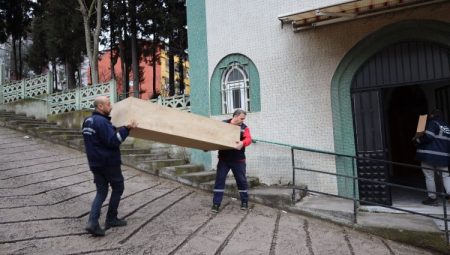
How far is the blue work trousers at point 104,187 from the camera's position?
4.23 metres

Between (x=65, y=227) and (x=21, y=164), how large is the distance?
399 cm

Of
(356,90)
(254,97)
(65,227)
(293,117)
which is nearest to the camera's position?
(65,227)

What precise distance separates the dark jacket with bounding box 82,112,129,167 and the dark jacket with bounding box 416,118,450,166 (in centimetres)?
505

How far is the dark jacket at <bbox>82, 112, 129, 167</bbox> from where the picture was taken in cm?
417

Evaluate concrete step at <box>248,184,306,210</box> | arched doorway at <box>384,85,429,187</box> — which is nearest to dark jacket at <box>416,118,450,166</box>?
concrete step at <box>248,184,306,210</box>

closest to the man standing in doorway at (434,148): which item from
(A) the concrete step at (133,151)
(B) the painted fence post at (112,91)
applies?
(A) the concrete step at (133,151)

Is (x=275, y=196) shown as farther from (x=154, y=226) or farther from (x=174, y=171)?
(x=174, y=171)

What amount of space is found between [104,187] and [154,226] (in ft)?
2.89

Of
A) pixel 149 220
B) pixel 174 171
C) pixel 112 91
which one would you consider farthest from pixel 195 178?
pixel 112 91

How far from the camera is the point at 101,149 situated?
4.23 m

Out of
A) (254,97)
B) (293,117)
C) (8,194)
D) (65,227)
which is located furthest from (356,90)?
(8,194)

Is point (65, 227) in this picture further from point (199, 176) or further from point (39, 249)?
point (199, 176)

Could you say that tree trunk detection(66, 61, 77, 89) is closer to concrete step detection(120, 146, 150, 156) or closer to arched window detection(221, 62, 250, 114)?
concrete step detection(120, 146, 150, 156)

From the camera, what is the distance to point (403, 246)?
4602 millimetres
